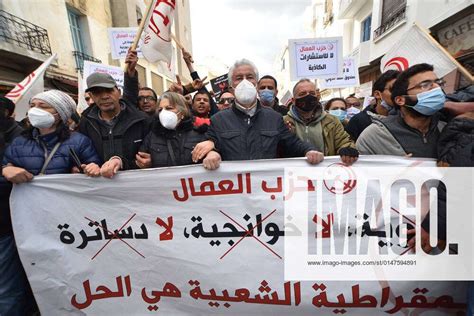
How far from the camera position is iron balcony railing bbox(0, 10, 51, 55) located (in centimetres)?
743

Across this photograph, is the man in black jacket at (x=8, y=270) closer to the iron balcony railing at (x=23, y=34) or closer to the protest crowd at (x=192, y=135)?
the protest crowd at (x=192, y=135)

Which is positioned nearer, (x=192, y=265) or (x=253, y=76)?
Result: (x=192, y=265)

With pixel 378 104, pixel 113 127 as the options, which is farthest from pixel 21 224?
pixel 378 104

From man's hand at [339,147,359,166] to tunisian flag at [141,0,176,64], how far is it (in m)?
2.46

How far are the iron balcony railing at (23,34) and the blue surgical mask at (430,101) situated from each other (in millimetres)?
9680

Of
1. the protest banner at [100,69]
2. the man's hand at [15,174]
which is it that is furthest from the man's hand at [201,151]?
the protest banner at [100,69]

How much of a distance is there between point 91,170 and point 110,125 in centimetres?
43

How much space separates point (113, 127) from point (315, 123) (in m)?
1.63

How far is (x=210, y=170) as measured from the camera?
5.89ft

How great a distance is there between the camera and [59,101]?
1920 mm

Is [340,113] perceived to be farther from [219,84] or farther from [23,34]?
[23,34]

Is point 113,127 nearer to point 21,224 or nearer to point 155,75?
point 21,224

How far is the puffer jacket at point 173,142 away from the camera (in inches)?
77.3

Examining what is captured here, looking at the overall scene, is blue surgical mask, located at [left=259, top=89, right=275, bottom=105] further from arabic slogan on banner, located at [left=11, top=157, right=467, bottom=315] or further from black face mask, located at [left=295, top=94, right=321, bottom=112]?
arabic slogan on banner, located at [left=11, top=157, right=467, bottom=315]
